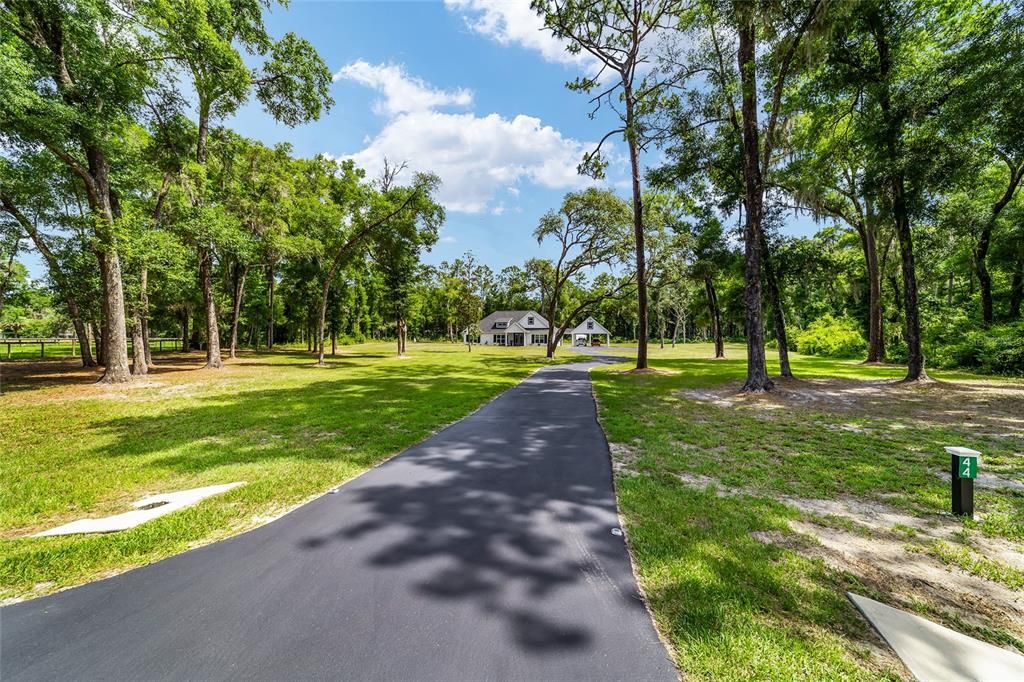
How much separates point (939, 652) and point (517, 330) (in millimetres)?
60167

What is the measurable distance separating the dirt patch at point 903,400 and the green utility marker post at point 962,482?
174 inches

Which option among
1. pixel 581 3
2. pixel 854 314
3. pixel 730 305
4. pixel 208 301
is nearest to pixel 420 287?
pixel 208 301

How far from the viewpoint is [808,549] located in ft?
10.5

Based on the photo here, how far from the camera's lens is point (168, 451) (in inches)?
238

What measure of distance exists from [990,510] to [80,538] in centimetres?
931

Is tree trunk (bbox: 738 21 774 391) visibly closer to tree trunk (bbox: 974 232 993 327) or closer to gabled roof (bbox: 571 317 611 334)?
tree trunk (bbox: 974 232 993 327)

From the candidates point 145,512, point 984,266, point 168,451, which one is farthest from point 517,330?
point 145,512

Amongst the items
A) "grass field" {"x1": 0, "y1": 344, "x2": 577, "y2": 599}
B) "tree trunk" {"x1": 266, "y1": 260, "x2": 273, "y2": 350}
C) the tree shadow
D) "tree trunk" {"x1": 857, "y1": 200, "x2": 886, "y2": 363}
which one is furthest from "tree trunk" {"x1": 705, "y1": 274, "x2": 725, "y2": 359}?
"tree trunk" {"x1": 266, "y1": 260, "x2": 273, "y2": 350}

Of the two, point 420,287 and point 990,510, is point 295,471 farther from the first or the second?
point 420,287

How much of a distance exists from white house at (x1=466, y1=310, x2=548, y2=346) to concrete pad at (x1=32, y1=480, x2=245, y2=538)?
56.1 meters

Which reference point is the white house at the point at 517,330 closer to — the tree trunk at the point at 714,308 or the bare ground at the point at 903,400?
the tree trunk at the point at 714,308

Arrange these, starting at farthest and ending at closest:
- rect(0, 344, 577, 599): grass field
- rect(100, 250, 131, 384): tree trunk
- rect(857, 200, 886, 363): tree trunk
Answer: rect(857, 200, 886, 363): tree trunk, rect(100, 250, 131, 384): tree trunk, rect(0, 344, 577, 599): grass field

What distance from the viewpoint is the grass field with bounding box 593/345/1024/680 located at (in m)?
2.20

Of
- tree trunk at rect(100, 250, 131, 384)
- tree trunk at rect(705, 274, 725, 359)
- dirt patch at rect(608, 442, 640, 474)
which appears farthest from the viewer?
tree trunk at rect(705, 274, 725, 359)
